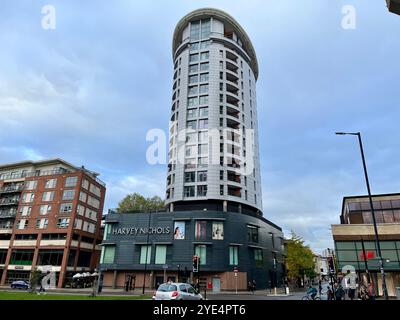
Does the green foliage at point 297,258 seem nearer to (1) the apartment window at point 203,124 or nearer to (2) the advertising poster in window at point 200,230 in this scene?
(2) the advertising poster in window at point 200,230

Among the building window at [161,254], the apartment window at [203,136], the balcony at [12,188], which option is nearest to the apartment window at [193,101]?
the apartment window at [203,136]

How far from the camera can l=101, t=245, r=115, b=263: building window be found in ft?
174

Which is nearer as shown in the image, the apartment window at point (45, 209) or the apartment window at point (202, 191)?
the apartment window at point (202, 191)

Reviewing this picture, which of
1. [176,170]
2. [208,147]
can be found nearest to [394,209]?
[208,147]

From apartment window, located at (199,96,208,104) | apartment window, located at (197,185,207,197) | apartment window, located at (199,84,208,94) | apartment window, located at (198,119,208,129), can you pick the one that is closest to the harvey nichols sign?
apartment window, located at (197,185,207,197)

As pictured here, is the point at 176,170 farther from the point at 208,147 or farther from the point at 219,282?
the point at 219,282

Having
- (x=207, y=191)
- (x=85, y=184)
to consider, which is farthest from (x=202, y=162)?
(x=85, y=184)

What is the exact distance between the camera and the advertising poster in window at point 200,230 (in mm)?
50000

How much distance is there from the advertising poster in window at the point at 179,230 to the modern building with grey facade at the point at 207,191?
167 millimetres

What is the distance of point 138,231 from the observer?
174 ft

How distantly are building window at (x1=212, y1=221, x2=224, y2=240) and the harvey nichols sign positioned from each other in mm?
7775

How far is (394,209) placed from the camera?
3959 cm

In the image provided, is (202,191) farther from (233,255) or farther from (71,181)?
(71,181)
